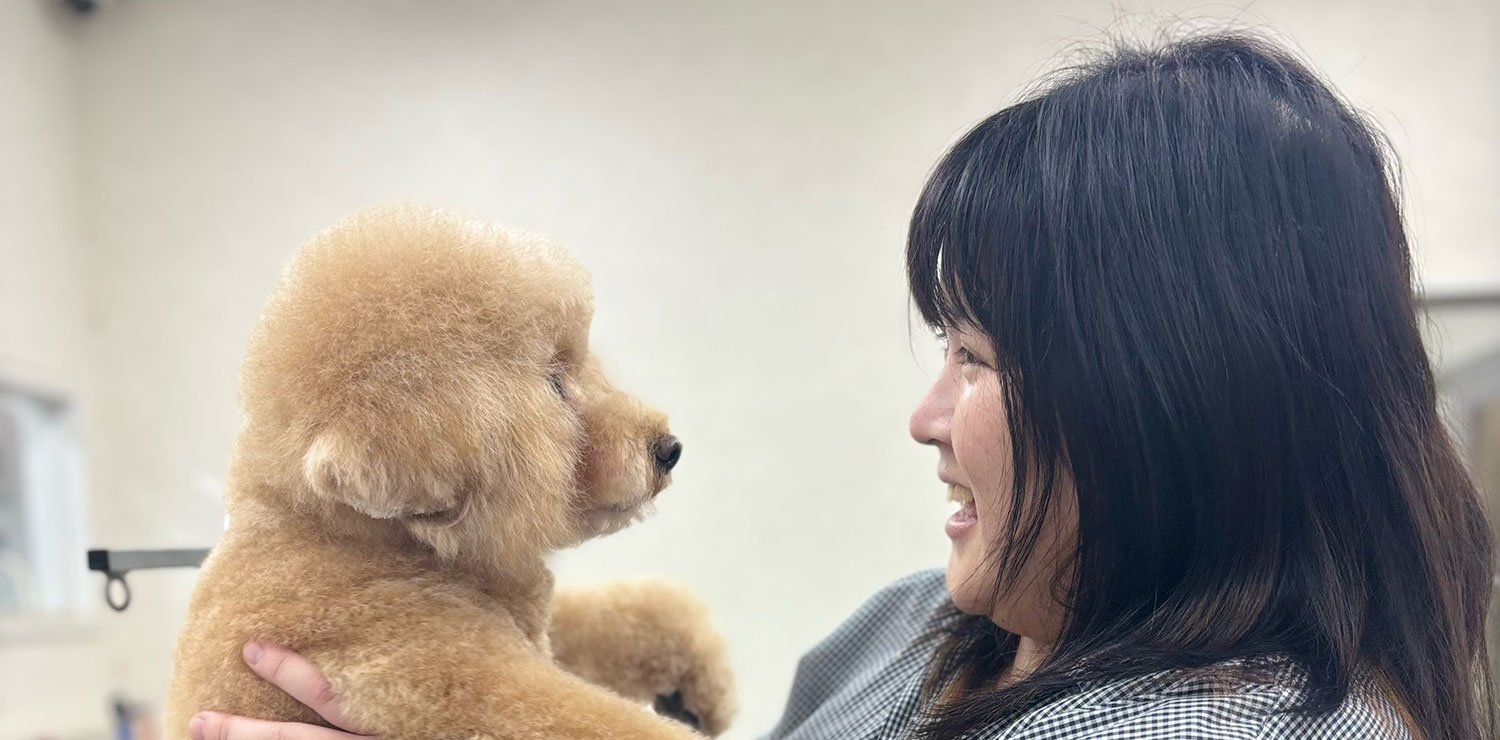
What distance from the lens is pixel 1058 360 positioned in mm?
587

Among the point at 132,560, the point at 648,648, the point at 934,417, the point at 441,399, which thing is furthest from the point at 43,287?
the point at 934,417

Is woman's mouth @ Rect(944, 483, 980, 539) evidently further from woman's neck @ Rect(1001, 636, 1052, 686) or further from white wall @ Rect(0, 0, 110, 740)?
white wall @ Rect(0, 0, 110, 740)

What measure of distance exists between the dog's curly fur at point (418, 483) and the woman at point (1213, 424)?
4 centimetres

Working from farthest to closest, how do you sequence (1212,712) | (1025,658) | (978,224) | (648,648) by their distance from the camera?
(648,648) < (1025,658) < (978,224) < (1212,712)

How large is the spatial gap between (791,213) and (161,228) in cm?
173

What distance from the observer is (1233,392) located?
22.1 inches

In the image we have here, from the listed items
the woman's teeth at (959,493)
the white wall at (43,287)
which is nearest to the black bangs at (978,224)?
the woman's teeth at (959,493)

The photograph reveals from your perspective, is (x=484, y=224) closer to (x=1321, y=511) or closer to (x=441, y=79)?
(x=1321, y=511)

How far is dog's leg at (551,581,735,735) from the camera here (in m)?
0.86

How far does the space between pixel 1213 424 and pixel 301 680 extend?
528mm

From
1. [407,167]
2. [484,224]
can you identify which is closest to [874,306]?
[407,167]

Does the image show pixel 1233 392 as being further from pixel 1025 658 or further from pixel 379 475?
pixel 379 475

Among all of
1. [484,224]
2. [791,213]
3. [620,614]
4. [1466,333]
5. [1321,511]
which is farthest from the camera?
[791,213]

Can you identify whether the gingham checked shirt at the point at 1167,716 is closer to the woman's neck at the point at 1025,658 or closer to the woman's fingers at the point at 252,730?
the woman's neck at the point at 1025,658
